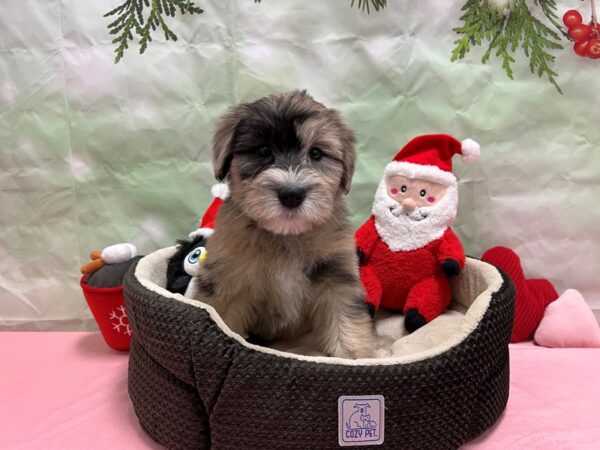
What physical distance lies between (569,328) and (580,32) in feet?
5.68

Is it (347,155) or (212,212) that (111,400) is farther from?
(347,155)

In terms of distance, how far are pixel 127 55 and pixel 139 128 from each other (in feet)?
1.46

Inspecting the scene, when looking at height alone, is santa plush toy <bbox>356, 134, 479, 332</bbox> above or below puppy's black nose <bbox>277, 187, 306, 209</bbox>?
below

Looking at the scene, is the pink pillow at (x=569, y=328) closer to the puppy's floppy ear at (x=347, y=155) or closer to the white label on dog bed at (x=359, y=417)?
the puppy's floppy ear at (x=347, y=155)

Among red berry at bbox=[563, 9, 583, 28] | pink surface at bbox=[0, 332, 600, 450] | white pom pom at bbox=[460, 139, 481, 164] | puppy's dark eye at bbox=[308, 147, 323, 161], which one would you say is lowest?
pink surface at bbox=[0, 332, 600, 450]

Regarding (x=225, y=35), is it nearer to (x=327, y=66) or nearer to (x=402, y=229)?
(x=327, y=66)

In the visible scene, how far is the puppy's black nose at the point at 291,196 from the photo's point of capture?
2.01 meters

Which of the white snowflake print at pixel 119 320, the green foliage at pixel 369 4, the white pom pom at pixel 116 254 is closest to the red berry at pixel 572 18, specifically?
the green foliage at pixel 369 4

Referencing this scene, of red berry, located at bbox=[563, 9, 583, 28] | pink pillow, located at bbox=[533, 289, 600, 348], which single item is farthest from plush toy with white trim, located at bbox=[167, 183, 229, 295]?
red berry, located at bbox=[563, 9, 583, 28]

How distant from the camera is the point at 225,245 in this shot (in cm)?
229

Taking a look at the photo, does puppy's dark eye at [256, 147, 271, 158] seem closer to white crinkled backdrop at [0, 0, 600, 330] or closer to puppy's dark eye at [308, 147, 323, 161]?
puppy's dark eye at [308, 147, 323, 161]

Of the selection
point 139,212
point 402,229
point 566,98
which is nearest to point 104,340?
point 139,212

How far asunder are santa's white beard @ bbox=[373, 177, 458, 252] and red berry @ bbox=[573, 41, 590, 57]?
114 cm

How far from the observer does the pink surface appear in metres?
2.19
